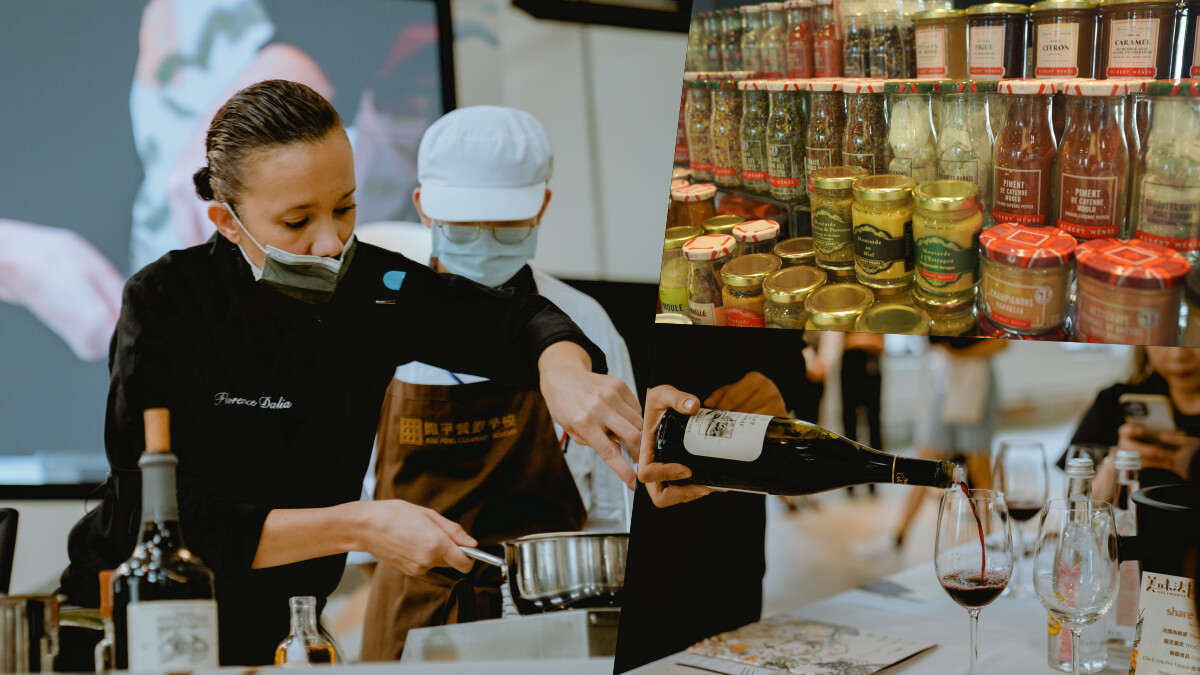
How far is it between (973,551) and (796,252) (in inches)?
19.8

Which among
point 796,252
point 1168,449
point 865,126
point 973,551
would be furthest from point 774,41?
point 1168,449

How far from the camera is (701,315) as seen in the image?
1458mm

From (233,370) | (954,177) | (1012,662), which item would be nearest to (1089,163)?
(954,177)

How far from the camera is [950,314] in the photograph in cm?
123

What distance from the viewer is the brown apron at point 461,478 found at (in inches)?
65.2

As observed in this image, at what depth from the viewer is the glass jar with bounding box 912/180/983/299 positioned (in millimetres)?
1192

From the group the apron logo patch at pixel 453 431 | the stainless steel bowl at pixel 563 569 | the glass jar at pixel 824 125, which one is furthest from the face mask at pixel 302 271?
the glass jar at pixel 824 125

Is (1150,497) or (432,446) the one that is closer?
(1150,497)

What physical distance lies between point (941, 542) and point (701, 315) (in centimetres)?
50

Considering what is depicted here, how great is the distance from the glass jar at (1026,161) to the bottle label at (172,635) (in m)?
1.38

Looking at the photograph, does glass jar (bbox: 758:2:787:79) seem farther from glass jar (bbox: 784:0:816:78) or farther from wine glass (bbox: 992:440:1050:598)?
wine glass (bbox: 992:440:1050:598)

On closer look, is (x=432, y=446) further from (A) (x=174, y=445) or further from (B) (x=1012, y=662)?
(B) (x=1012, y=662)

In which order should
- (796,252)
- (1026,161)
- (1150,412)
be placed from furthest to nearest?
(1150,412), (796,252), (1026,161)

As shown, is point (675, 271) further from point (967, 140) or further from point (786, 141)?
point (967, 140)
